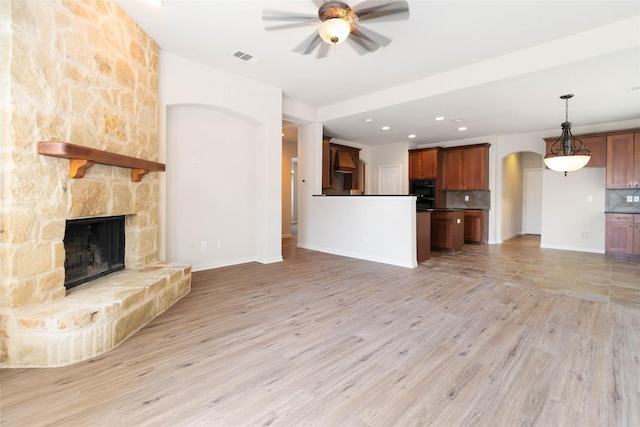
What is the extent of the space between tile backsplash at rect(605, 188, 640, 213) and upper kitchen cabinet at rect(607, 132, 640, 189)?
0.45 meters

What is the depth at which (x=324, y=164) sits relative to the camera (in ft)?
22.5

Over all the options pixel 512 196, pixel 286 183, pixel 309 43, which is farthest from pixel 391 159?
pixel 309 43

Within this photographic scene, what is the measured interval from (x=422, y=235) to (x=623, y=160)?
4476 mm

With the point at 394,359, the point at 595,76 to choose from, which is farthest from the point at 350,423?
the point at 595,76

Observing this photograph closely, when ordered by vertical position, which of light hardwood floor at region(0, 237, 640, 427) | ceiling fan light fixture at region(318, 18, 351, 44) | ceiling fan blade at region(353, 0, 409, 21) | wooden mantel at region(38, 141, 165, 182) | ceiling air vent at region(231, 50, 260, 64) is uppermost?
ceiling air vent at region(231, 50, 260, 64)

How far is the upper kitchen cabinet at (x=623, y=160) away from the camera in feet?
18.3

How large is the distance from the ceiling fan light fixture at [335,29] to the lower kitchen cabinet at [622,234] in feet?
22.5

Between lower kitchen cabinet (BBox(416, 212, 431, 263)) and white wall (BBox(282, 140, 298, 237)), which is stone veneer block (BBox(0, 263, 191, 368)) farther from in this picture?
white wall (BBox(282, 140, 298, 237))

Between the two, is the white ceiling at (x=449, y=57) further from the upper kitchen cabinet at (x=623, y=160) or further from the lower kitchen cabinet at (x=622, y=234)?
the lower kitchen cabinet at (x=622, y=234)

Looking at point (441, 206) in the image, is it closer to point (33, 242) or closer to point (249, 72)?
point (249, 72)

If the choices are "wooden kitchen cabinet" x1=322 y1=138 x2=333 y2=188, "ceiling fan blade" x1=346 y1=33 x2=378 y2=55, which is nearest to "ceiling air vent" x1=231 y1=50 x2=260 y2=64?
"ceiling fan blade" x1=346 y1=33 x2=378 y2=55

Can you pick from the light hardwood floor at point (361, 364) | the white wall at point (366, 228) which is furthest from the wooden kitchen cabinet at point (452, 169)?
the light hardwood floor at point (361, 364)

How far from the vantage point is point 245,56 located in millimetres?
3951

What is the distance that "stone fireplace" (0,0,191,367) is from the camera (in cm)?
197
